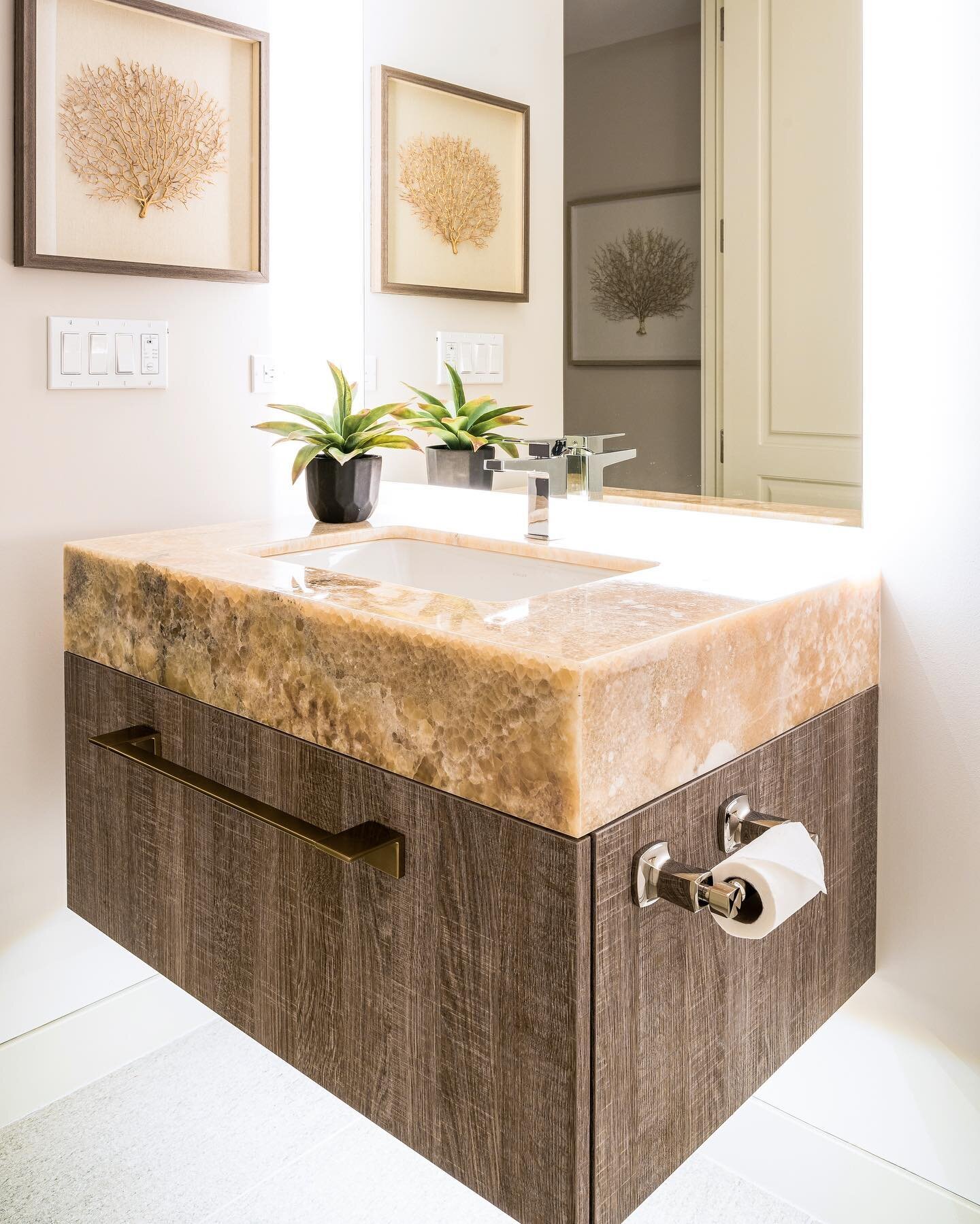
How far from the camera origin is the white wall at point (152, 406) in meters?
1.50

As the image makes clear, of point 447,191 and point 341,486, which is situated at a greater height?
point 447,191

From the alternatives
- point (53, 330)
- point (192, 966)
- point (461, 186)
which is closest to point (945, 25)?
point (461, 186)

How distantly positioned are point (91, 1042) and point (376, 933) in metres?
0.96

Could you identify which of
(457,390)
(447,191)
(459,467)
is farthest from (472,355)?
(447,191)

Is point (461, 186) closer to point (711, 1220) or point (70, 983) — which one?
point (70, 983)

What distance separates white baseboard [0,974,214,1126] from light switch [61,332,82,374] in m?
0.99

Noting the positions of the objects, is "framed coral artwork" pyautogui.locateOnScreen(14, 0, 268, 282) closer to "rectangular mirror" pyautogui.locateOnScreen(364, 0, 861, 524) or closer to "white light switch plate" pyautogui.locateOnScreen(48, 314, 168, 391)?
"white light switch plate" pyautogui.locateOnScreen(48, 314, 168, 391)

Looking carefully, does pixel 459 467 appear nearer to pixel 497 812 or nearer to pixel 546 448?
pixel 546 448

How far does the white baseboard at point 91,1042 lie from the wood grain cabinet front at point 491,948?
48 cm

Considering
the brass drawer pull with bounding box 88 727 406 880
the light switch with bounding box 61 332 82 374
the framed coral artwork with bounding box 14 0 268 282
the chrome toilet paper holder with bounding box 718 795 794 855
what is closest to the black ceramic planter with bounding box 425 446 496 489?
the framed coral artwork with bounding box 14 0 268 282

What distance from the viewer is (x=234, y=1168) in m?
1.51

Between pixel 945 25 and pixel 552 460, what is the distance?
2.12 ft

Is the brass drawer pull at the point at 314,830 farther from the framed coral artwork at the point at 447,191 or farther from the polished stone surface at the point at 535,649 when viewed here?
the framed coral artwork at the point at 447,191

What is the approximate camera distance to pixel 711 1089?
100 centimetres
